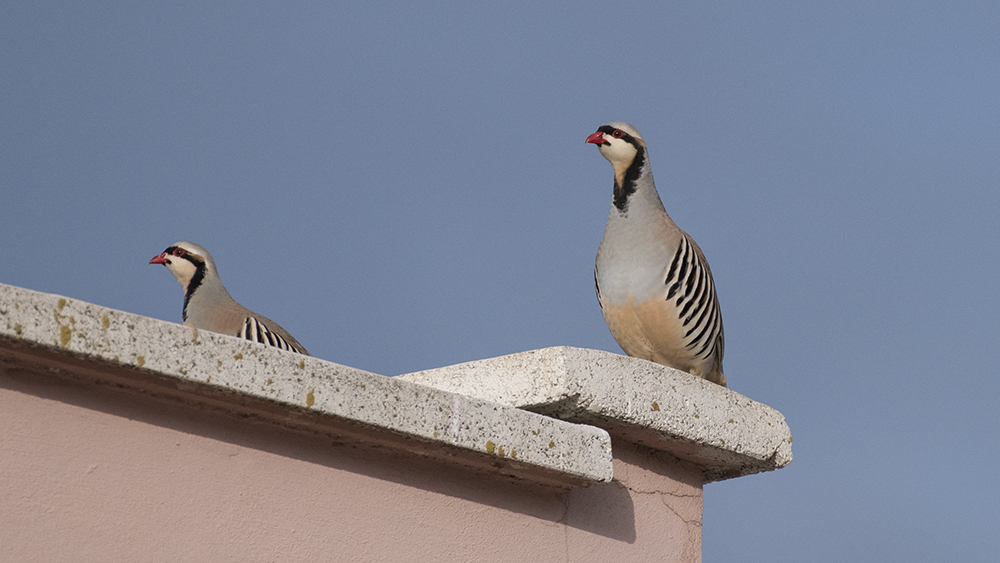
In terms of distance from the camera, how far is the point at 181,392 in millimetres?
2828

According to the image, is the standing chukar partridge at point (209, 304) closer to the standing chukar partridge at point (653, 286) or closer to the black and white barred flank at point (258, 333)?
the black and white barred flank at point (258, 333)

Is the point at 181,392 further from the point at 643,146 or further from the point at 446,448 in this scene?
the point at 643,146

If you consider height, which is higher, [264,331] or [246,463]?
[264,331]

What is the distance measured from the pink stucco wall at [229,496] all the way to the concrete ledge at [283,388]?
0.05 metres

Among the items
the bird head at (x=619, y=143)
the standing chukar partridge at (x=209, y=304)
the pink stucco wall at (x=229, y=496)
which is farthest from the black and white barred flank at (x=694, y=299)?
the standing chukar partridge at (x=209, y=304)

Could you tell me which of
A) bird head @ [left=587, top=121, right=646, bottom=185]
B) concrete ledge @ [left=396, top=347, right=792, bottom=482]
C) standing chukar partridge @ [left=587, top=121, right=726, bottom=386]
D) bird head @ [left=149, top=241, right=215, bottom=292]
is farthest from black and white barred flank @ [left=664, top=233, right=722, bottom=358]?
bird head @ [left=149, top=241, right=215, bottom=292]

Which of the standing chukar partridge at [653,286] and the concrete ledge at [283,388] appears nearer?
the concrete ledge at [283,388]

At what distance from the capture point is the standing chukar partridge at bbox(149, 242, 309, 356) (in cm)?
716

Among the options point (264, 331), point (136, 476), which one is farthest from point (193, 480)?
point (264, 331)

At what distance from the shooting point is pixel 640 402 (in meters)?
3.66

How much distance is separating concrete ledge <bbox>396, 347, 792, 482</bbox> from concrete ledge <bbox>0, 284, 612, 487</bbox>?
0.14 metres

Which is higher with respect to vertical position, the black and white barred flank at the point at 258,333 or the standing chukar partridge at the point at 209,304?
the standing chukar partridge at the point at 209,304

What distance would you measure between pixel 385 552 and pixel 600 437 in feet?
2.44

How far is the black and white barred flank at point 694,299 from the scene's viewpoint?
195 inches
